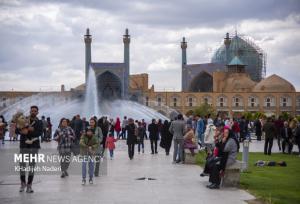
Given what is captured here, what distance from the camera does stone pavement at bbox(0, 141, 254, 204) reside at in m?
10.7

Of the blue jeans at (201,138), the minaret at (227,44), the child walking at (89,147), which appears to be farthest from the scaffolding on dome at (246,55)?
the child walking at (89,147)

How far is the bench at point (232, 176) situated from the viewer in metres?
12.7

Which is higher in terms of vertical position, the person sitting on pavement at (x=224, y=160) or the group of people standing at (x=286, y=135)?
the group of people standing at (x=286, y=135)

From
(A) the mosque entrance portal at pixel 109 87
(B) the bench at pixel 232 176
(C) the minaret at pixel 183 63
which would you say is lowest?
(B) the bench at pixel 232 176

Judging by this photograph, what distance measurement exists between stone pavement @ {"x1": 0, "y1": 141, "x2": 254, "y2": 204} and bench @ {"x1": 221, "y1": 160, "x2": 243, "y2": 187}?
0.40 m

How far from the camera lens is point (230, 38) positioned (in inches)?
4193

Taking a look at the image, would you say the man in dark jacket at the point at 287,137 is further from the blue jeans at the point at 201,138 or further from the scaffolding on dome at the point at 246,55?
the scaffolding on dome at the point at 246,55

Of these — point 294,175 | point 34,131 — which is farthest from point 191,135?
point 34,131

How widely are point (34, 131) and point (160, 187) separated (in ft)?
8.75

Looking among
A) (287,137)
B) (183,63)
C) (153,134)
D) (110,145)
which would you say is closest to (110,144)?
(110,145)

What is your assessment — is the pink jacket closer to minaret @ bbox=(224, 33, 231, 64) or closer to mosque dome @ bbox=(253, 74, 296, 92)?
mosque dome @ bbox=(253, 74, 296, 92)

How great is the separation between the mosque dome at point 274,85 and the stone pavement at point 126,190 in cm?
7821

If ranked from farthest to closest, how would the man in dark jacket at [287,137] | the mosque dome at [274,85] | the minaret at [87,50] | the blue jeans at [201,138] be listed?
the mosque dome at [274,85] < the minaret at [87,50] < the blue jeans at [201,138] < the man in dark jacket at [287,137]

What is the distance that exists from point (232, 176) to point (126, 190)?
2277 mm
